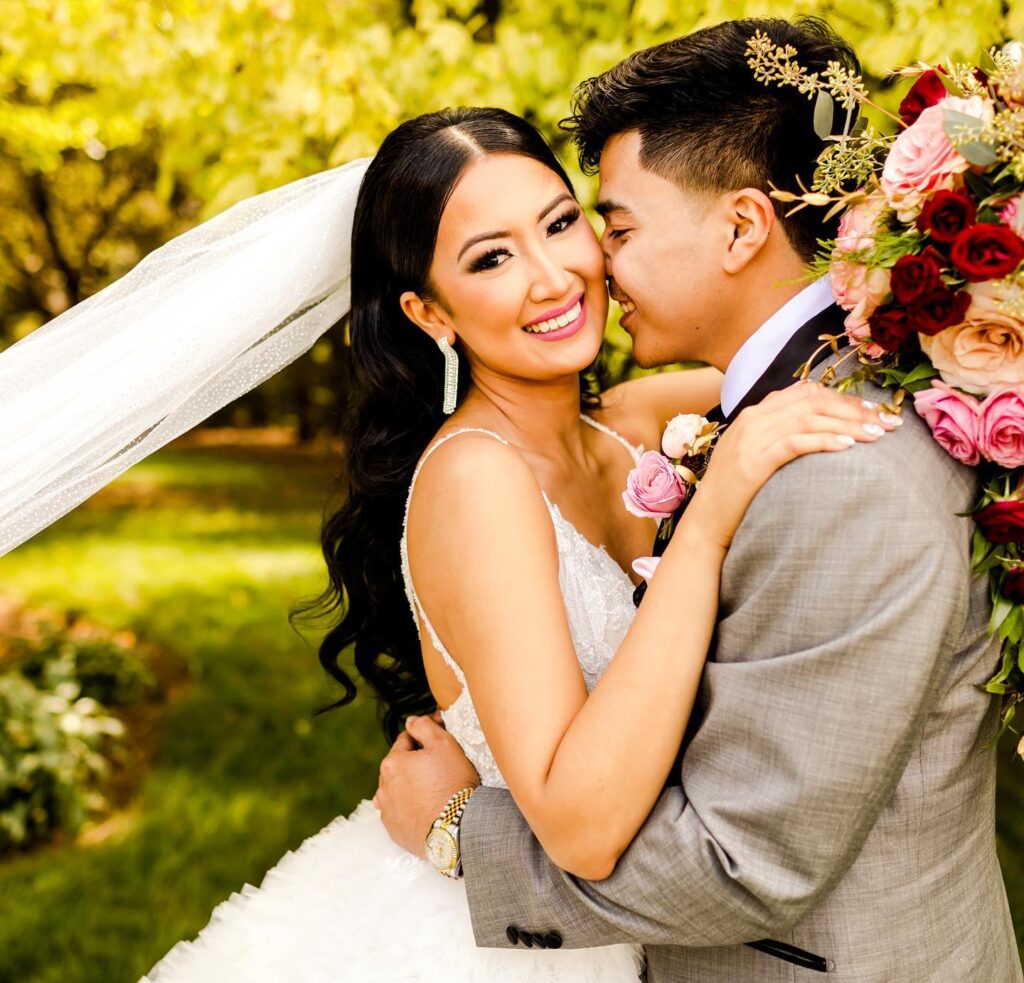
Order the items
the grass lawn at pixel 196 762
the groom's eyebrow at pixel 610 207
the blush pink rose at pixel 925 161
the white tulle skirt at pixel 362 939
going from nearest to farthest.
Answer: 1. the blush pink rose at pixel 925 161
2. the white tulle skirt at pixel 362 939
3. the groom's eyebrow at pixel 610 207
4. the grass lawn at pixel 196 762

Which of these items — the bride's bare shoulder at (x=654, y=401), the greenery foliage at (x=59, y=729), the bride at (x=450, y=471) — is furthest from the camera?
the greenery foliage at (x=59, y=729)

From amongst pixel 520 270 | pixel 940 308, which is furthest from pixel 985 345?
pixel 520 270

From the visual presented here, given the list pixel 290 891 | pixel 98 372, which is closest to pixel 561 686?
pixel 290 891

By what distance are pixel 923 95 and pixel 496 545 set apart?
1.13 meters

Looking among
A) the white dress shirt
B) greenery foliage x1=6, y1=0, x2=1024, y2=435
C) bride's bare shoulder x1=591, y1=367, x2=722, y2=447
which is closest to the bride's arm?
the white dress shirt

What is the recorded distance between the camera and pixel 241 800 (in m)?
5.17

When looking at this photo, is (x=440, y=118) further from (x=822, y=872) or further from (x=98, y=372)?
(x=822, y=872)

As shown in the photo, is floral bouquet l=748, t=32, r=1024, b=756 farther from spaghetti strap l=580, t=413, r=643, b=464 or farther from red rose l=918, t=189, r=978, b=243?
spaghetti strap l=580, t=413, r=643, b=464

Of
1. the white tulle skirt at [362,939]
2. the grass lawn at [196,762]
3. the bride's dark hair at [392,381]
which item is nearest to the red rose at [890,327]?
the bride's dark hair at [392,381]

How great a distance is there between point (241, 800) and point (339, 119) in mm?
3219

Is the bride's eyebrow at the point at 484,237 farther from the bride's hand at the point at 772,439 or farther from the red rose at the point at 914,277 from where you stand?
the red rose at the point at 914,277

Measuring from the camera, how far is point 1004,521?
66.3 inches

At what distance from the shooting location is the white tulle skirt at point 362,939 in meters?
2.28

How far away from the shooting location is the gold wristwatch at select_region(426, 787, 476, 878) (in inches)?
90.0
